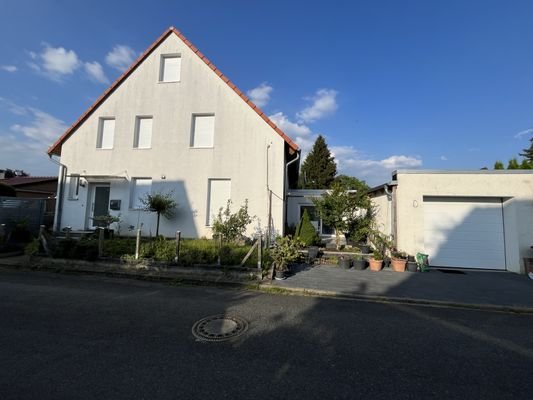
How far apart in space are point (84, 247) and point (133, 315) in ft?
15.2

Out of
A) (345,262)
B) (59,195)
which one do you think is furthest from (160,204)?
(345,262)

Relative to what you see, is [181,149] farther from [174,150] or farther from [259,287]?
Result: [259,287]

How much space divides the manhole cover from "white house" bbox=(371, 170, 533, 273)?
749 cm

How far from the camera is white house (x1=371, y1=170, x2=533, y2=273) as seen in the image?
895 centimetres

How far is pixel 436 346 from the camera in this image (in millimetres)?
3604

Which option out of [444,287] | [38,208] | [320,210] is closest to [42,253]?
[38,208]

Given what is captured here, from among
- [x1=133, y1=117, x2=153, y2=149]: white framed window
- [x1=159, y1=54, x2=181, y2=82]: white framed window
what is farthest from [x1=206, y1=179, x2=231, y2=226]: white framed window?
[x1=159, y1=54, x2=181, y2=82]: white framed window

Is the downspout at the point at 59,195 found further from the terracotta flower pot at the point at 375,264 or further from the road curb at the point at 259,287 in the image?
the terracotta flower pot at the point at 375,264

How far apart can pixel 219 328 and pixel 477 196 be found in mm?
10019

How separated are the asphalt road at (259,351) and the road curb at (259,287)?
1.08 ft

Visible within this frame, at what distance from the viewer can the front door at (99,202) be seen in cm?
1177

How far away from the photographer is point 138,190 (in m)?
11.6

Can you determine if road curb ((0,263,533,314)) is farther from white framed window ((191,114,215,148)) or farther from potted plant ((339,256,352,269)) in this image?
white framed window ((191,114,215,148))

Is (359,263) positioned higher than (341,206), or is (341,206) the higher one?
(341,206)
